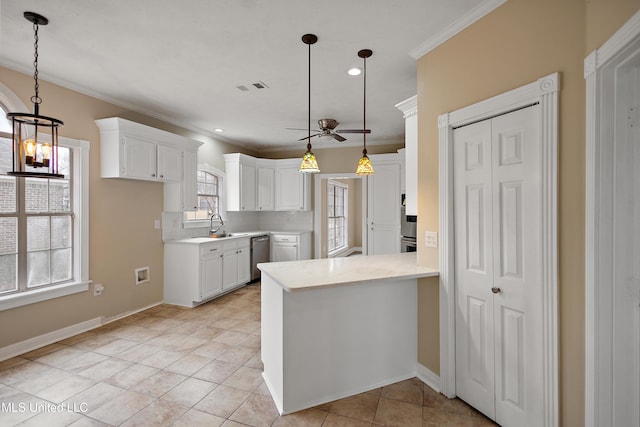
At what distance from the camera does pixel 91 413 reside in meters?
2.09

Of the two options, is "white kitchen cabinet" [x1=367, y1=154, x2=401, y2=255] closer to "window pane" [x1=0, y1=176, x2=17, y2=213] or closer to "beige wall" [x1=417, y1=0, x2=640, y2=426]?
"beige wall" [x1=417, y1=0, x2=640, y2=426]

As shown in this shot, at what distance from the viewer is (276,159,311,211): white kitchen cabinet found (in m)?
6.45

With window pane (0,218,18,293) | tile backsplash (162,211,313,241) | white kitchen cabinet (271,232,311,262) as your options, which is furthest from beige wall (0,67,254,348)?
white kitchen cabinet (271,232,311,262)

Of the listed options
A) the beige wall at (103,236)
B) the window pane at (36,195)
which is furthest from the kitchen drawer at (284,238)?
the window pane at (36,195)

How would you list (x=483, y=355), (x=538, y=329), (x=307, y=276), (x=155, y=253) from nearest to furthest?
(x=538, y=329) < (x=483, y=355) < (x=307, y=276) < (x=155, y=253)

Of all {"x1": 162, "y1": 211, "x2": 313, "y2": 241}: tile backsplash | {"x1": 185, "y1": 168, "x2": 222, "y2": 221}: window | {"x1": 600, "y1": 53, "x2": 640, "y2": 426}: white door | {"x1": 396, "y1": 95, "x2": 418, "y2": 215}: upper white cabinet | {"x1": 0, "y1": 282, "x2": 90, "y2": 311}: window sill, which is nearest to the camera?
{"x1": 600, "y1": 53, "x2": 640, "y2": 426}: white door

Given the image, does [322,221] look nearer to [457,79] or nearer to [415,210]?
[415,210]

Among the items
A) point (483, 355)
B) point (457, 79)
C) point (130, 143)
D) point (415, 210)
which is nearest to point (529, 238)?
point (483, 355)

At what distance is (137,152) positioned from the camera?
3.80m

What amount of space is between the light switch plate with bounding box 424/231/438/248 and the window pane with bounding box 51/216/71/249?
147 inches

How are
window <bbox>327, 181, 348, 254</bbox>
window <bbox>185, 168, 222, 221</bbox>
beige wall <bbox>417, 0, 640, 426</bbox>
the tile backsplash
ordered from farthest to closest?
window <bbox>327, 181, 348, 254</bbox> < the tile backsplash < window <bbox>185, 168, 222, 221</bbox> < beige wall <bbox>417, 0, 640, 426</bbox>

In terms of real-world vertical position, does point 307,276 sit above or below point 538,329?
above

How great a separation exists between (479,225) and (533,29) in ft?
3.80

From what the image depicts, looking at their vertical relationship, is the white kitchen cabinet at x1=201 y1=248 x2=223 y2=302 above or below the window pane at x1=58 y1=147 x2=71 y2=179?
below
